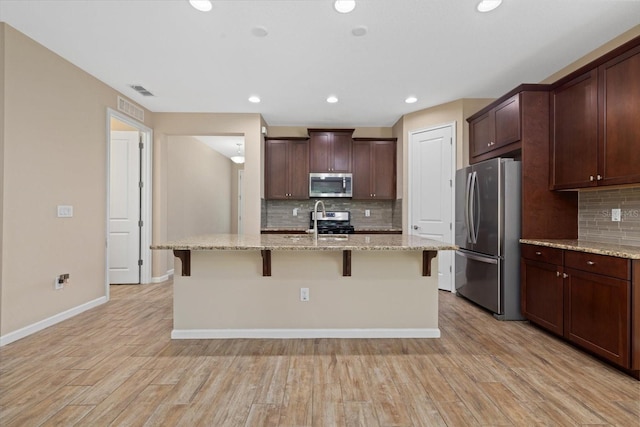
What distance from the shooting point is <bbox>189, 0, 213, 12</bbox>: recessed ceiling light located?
7.41ft

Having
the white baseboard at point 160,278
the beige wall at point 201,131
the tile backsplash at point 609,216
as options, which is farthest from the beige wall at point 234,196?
the tile backsplash at point 609,216

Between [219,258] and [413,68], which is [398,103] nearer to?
[413,68]

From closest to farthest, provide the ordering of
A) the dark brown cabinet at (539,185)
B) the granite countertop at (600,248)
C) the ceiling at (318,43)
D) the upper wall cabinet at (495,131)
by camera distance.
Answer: the granite countertop at (600,248), the ceiling at (318,43), the dark brown cabinet at (539,185), the upper wall cabinet at (495,131)

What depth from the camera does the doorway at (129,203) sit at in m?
4.64

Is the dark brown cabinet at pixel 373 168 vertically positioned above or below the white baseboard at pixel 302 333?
above

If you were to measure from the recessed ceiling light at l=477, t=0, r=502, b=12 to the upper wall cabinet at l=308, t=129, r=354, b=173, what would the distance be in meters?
3.02

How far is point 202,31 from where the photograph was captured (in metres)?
2.63

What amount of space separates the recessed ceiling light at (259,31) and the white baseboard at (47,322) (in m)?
3.30

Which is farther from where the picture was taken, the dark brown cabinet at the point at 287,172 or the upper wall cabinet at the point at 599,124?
the dark brown cabinet at the point at 287,172

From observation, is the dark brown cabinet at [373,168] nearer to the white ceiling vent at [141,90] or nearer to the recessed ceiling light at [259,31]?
the recessed ceiling light at [259,31]

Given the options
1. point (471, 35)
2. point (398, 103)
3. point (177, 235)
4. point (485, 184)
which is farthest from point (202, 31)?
point (177, 235)

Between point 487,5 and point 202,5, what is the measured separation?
2126 millimetres

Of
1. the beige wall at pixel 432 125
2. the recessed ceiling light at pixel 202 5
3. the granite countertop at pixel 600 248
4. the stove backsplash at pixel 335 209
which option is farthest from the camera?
the stove backsplash at pixel 335 209

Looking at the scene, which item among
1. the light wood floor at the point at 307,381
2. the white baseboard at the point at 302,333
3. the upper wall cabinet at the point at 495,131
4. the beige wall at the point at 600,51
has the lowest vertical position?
the light wood floor at the point at 307,381
